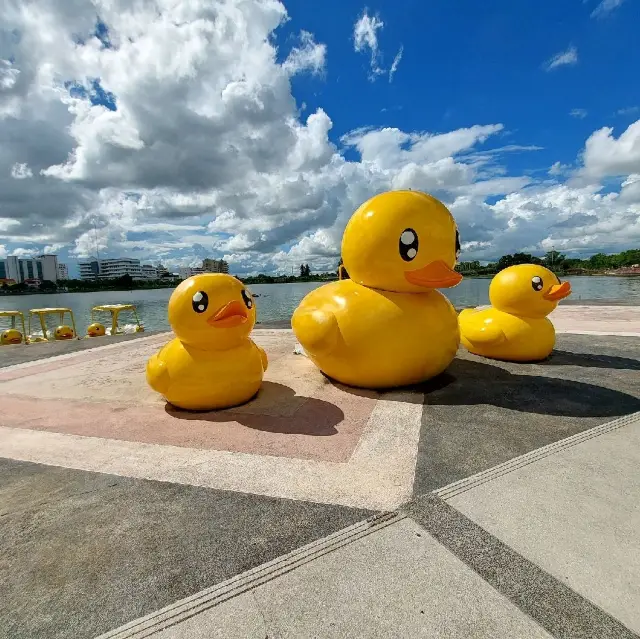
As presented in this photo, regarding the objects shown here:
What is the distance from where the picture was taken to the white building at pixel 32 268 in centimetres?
16100

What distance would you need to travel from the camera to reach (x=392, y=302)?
533 cm

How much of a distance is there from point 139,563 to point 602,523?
2.95 m

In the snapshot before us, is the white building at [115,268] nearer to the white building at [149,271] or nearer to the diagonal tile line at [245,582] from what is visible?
the white building at [149,271]

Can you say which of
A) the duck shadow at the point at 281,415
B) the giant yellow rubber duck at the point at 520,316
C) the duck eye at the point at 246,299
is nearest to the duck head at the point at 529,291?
the giant yellow rubber duck at the point at 520,316

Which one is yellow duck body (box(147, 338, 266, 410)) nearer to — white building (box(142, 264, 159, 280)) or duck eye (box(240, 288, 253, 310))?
duck eye (box(240, 288, 253, 310))

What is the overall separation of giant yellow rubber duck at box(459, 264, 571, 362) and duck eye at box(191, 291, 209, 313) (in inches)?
193

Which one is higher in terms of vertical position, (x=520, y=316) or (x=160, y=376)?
(x=520, y=316)

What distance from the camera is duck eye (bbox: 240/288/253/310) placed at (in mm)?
5025

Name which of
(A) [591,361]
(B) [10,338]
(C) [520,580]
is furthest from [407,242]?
(B) [10,338]

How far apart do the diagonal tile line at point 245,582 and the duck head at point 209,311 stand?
2.71 metres

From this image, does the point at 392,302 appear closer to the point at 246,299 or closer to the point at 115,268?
the point at 246,299

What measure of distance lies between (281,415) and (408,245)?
2.69 meters

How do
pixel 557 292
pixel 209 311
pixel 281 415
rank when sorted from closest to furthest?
pixel 209 311
pixel 281 415
pixel 557 292

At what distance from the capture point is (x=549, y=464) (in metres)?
3.39
